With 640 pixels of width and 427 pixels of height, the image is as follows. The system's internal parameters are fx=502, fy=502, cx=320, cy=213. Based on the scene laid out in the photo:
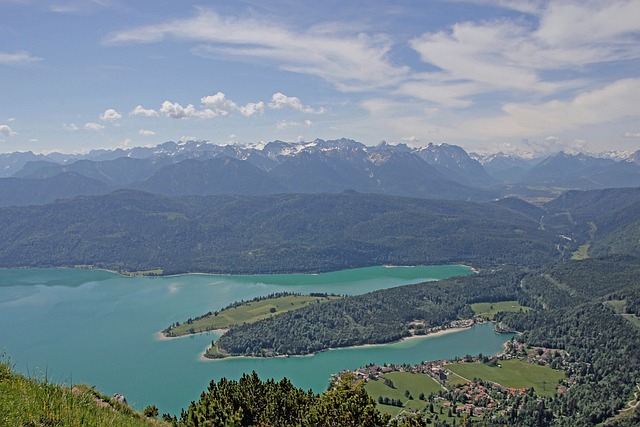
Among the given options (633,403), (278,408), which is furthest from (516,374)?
(278,408)

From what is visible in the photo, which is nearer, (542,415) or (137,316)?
(542,415)

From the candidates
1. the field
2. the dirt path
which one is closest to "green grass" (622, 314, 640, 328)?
the dirt path

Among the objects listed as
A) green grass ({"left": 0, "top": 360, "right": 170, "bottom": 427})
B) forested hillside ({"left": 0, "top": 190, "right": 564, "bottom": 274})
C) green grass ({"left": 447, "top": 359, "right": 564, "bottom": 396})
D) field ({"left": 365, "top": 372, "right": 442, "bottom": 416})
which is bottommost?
green grass ({"left": 447, "top": 359, "right": 564, "bottom": 396})

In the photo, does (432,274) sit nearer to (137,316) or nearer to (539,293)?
(539,293)

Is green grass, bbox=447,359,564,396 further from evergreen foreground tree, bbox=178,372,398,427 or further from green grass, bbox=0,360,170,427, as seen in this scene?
green grass, bbox=0,360,170,427

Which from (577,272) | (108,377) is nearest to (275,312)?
(108,377)

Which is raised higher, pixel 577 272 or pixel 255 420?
pixel 255 420
